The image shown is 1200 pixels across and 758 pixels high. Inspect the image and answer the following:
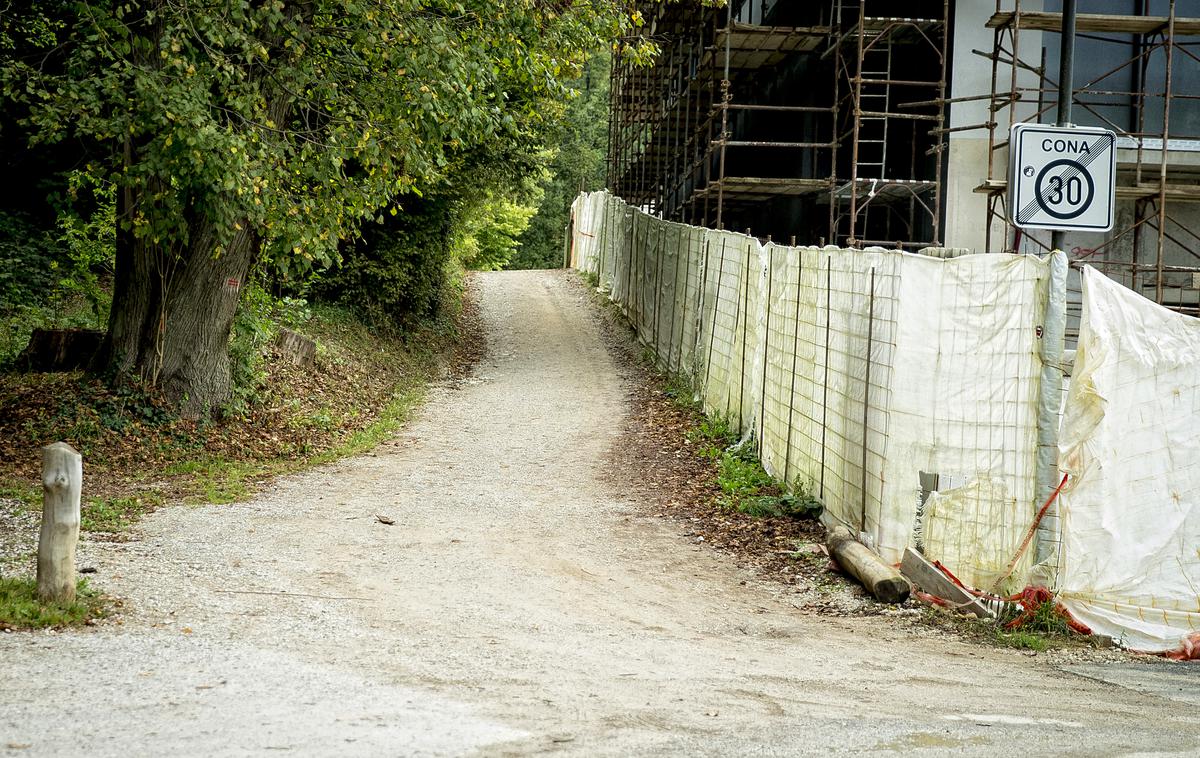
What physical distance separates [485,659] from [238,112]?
21.2 ft

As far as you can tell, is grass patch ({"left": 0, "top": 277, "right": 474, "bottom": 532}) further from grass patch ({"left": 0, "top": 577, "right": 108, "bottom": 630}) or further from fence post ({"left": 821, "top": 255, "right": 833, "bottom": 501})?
fence post ({"left": 821, "top": 255, "right": 833, "bottom": 501})

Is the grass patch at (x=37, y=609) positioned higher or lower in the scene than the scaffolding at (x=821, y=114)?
lower

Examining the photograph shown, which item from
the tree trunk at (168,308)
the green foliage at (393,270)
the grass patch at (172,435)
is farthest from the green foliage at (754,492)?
the green foliage at (393,270)

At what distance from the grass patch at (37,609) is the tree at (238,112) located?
4122 millimetres

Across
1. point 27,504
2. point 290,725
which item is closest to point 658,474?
point 27,504

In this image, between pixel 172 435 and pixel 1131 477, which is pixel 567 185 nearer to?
pixel 172 435

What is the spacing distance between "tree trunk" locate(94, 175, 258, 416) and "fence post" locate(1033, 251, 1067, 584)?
345 inches

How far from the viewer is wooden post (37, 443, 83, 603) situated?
6285mm

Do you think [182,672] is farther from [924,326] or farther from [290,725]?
[924,326]

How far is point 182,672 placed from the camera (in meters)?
5.54

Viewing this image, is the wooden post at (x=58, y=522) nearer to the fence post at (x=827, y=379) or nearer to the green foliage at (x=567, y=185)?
the fence post at (x=827, y=379)

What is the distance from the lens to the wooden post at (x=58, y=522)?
629 centimetres

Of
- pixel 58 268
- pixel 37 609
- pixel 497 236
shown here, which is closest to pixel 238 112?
pixel 37 609

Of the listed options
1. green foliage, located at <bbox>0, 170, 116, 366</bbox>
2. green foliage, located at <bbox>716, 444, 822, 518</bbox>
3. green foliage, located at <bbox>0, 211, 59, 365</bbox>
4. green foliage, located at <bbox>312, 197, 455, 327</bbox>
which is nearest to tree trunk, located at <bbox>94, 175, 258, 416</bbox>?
green foliage, located at <bbox>0, 170, 116, 366</bbox>
